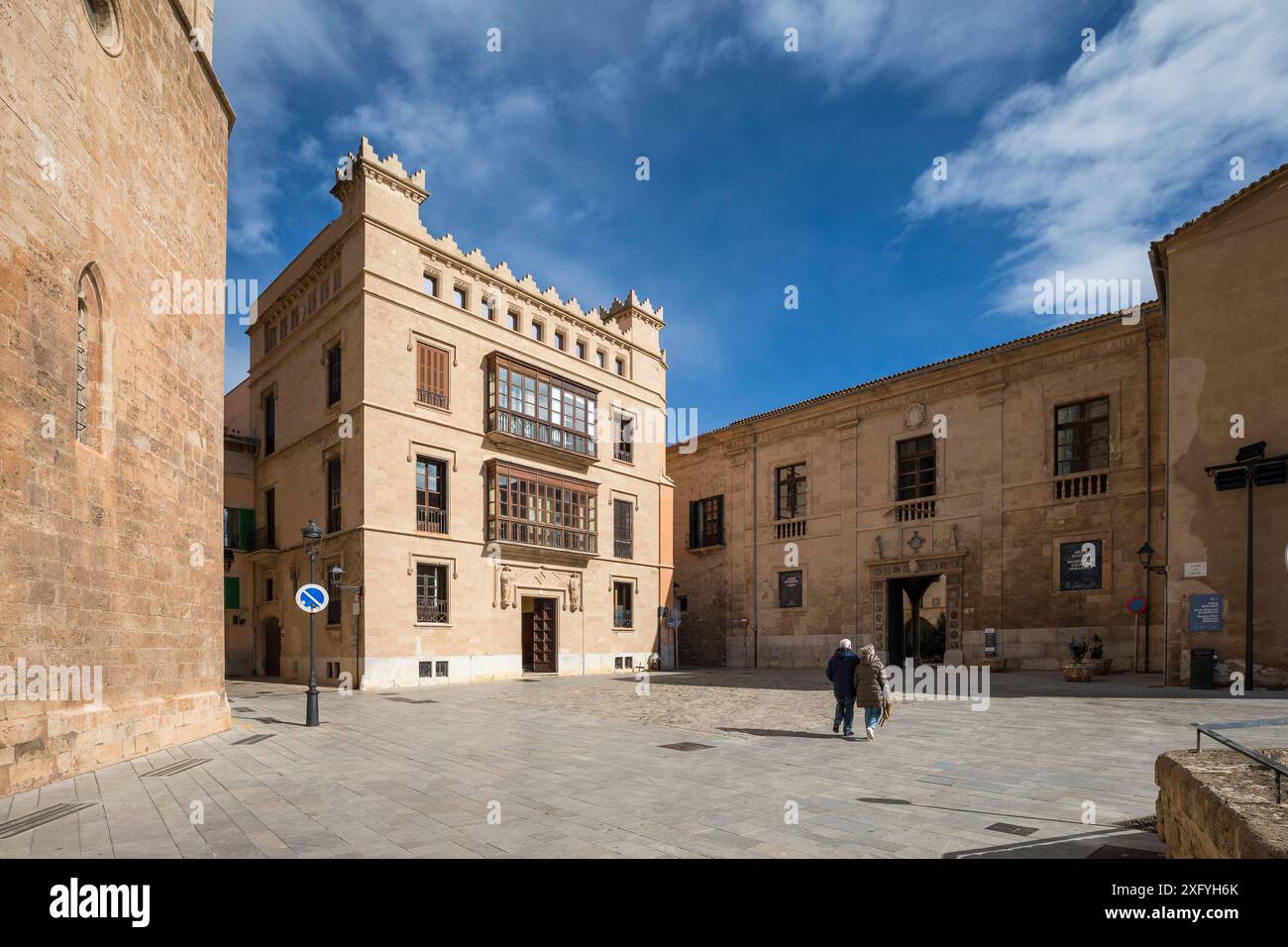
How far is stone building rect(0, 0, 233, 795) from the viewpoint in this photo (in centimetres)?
791

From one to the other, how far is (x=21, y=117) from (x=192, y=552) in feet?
21.6

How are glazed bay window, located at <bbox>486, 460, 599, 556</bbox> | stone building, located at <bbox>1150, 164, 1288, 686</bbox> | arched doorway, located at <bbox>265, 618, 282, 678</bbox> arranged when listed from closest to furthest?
stone building, located at <bbox>1150, 164, 1288, 686</bbox>, glazed bay window, located at <bbox>486, 460, 599, 556</bbox>, arched doorway, located at <bbox>265, 618, 282, 678</bbox>

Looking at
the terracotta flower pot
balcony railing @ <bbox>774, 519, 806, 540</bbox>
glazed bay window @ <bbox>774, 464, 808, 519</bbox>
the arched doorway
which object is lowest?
the arched doorway

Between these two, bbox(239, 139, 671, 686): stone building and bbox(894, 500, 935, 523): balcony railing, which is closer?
bbox(239, 139, 671, 686): stone building

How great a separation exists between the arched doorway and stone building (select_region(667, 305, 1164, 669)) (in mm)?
16714

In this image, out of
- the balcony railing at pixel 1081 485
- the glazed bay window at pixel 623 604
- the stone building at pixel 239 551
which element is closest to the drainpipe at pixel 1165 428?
the balcony railing at pixel 1081 485

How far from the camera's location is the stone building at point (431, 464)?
2334 cm

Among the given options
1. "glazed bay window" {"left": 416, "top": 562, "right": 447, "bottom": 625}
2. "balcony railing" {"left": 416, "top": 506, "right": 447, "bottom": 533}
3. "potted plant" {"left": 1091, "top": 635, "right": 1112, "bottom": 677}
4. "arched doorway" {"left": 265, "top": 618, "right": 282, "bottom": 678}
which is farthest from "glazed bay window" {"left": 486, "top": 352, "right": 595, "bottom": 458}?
"potted plant" {"left": 1091, "top": 635, "right": 1112, "bottom": 677}

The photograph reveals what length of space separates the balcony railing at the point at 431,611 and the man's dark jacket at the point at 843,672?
15.1 metres

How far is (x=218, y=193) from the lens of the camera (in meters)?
13.9

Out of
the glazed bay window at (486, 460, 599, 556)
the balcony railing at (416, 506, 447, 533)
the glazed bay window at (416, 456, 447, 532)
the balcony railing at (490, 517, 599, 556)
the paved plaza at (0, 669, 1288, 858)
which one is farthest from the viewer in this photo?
the balcony railing at (490, 517, 599, 556)

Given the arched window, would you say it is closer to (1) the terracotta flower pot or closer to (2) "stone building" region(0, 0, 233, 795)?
(2) "stone building" region(0, 0, 233, 795)
